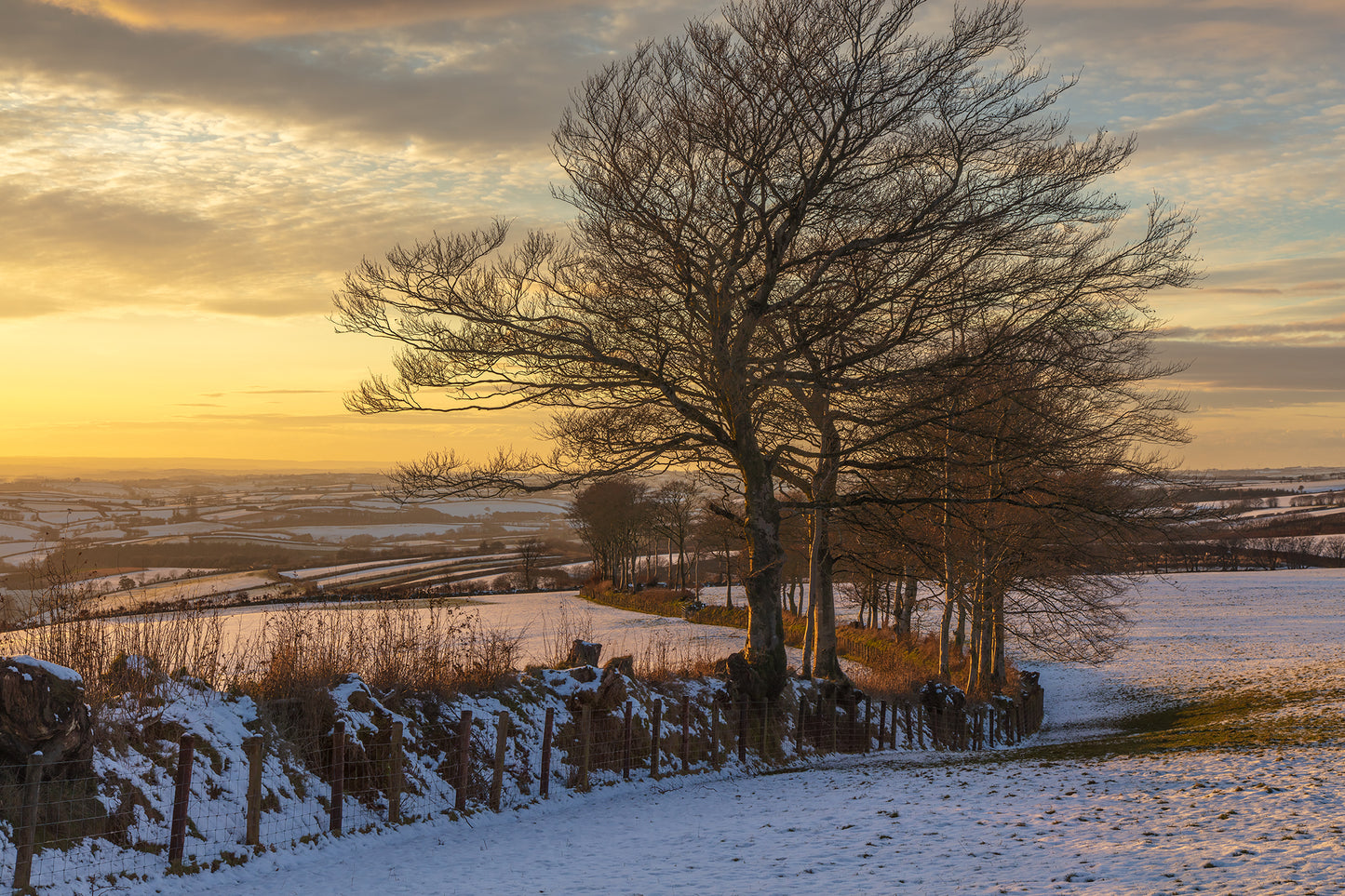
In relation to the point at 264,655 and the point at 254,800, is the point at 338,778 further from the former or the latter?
the point at 264,655

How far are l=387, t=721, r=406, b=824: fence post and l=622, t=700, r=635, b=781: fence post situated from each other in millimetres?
4301

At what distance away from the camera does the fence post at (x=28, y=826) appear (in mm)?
7688

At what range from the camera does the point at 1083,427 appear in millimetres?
22156

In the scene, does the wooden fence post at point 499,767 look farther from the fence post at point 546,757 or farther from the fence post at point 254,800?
the fence post at point 254,800

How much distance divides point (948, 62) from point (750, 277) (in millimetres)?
5086

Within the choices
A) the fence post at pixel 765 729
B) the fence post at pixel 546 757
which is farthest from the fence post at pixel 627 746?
the fence post at pixel 765 729

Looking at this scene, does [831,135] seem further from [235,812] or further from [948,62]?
[235,812]

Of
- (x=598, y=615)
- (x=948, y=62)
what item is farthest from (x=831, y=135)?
(x=598, y=615)

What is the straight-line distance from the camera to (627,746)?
1490cm

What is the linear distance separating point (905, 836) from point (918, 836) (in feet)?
0.47

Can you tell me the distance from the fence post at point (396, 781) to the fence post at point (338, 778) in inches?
27.2

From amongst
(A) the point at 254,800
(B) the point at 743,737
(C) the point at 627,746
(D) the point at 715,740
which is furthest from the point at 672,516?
(A) the point at 254,800

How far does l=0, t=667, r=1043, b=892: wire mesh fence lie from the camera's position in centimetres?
849

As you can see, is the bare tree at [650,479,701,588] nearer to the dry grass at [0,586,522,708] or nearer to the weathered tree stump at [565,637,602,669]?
the weathered tree stump at [565,637,602,669]
